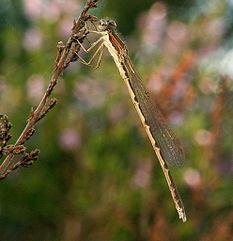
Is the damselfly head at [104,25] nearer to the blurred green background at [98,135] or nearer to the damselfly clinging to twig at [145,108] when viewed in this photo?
the damselfly clinging to twig at [145,108]

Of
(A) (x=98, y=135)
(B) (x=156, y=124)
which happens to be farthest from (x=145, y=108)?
(A) (x=98, y=135)

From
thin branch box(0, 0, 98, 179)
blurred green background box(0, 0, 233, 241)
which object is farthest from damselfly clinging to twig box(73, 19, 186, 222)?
blurred green background box(0, 0, 233, 241)

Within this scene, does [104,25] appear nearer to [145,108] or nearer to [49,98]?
[145,108]

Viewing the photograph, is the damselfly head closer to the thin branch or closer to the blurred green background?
the thin branch

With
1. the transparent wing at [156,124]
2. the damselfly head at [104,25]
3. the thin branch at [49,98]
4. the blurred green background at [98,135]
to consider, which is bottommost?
the thin branch at [49,98]

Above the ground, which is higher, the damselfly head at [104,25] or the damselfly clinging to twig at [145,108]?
the damselfly head at [104,25]

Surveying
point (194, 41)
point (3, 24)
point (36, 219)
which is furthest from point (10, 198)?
point (3, 24)

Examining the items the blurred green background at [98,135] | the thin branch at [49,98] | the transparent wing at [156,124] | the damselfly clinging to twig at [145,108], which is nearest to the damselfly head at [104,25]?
the damselfly clinging to twig at [145,108]
